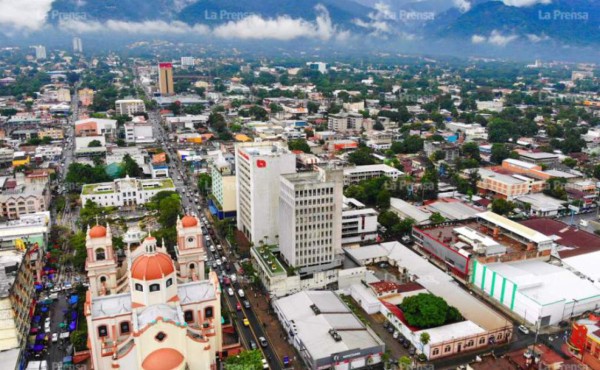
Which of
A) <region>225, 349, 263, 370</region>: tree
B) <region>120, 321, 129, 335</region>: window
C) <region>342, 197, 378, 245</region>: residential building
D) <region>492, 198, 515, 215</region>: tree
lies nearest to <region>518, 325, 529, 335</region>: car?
<region>342, 197, 378, 245</region>: residential building

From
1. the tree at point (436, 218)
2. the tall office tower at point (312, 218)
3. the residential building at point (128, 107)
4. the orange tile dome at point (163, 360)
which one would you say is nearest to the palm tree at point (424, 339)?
the tall office tower at point (312, 218)

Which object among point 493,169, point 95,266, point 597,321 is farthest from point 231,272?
point 493,169

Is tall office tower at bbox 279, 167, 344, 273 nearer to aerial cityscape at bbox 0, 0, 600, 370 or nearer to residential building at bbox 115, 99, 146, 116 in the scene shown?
aerial cityscape at bbox 0, 0, 600, 370

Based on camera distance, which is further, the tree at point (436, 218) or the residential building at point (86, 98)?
the residential building at point (86, 98)

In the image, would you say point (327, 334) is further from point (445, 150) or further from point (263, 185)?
point (445, 150)

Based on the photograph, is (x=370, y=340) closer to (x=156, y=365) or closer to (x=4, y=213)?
(x=156, y=365)

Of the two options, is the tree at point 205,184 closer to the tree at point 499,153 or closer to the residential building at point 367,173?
the residential building at point 367,173

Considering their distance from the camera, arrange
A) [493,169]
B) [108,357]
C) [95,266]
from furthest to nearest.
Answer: [493,169] < [95,266] < [108,357]
